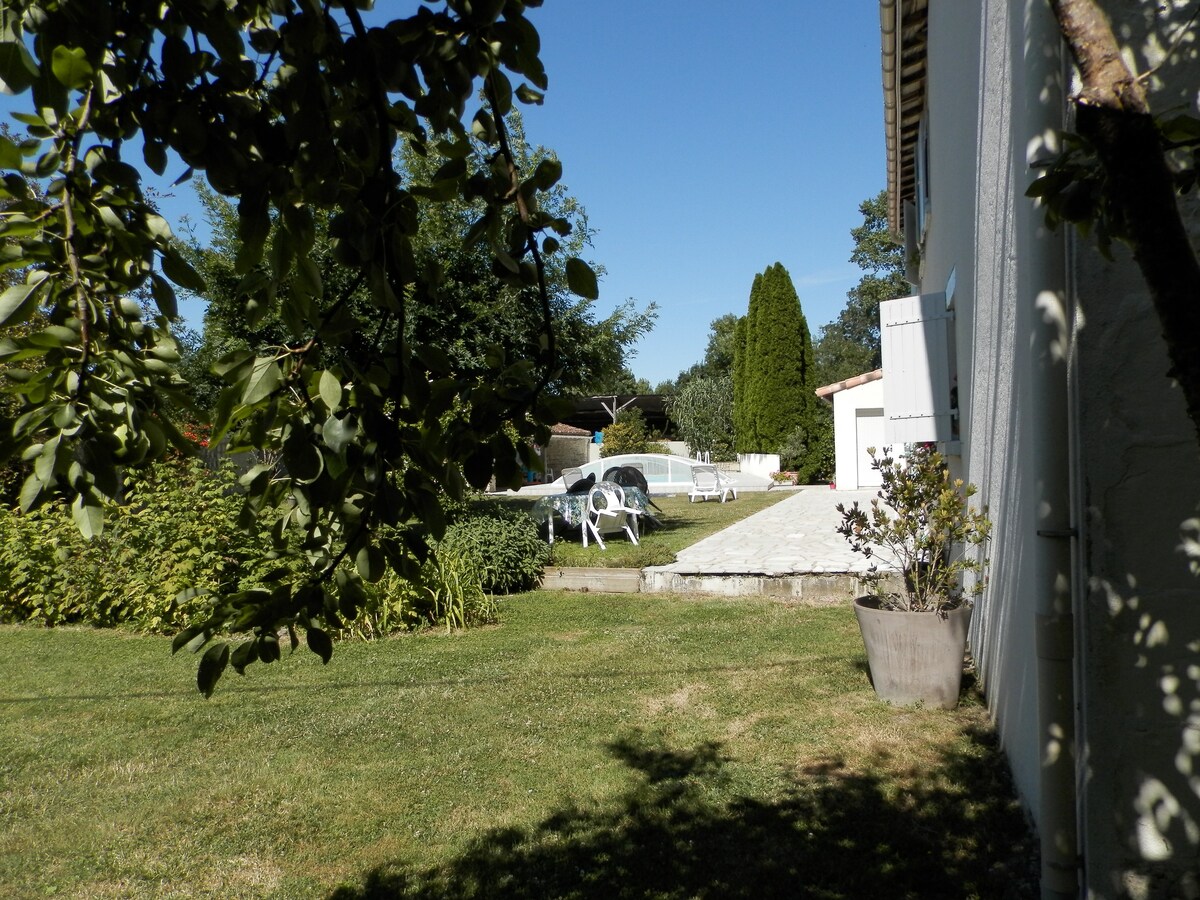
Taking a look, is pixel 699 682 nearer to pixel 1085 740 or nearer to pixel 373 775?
pixel 373 775

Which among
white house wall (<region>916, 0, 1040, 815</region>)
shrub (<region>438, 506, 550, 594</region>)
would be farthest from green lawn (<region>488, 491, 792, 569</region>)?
white house wall (<region>916, 0, 1040, 815</region>)

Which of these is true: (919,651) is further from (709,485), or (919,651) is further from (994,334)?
(709,485)

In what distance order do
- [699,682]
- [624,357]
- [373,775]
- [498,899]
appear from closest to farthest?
1. [498,899]
2. [373,775]
3. [699,682]
4. [624,357]

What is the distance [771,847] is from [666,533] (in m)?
12.2

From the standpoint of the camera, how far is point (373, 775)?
4910 millimetres

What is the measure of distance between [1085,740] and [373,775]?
3.44m

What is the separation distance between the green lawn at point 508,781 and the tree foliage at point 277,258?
2.43 meters

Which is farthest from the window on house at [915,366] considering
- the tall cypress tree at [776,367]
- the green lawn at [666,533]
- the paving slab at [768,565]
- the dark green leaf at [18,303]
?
the tall cypress tree at [776,367]

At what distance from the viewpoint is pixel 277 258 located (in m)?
1.61

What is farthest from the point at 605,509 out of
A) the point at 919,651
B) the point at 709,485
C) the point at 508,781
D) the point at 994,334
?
the point at 709,485

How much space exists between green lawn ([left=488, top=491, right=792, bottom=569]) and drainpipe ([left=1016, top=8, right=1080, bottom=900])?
7.87 meters

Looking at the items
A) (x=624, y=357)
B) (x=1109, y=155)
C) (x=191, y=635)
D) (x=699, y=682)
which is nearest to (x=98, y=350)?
(x=191, y=635)

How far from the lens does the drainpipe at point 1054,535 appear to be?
3.09 metres

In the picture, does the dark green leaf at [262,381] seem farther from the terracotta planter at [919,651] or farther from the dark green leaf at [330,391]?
the terracotta planter at [919,651]
